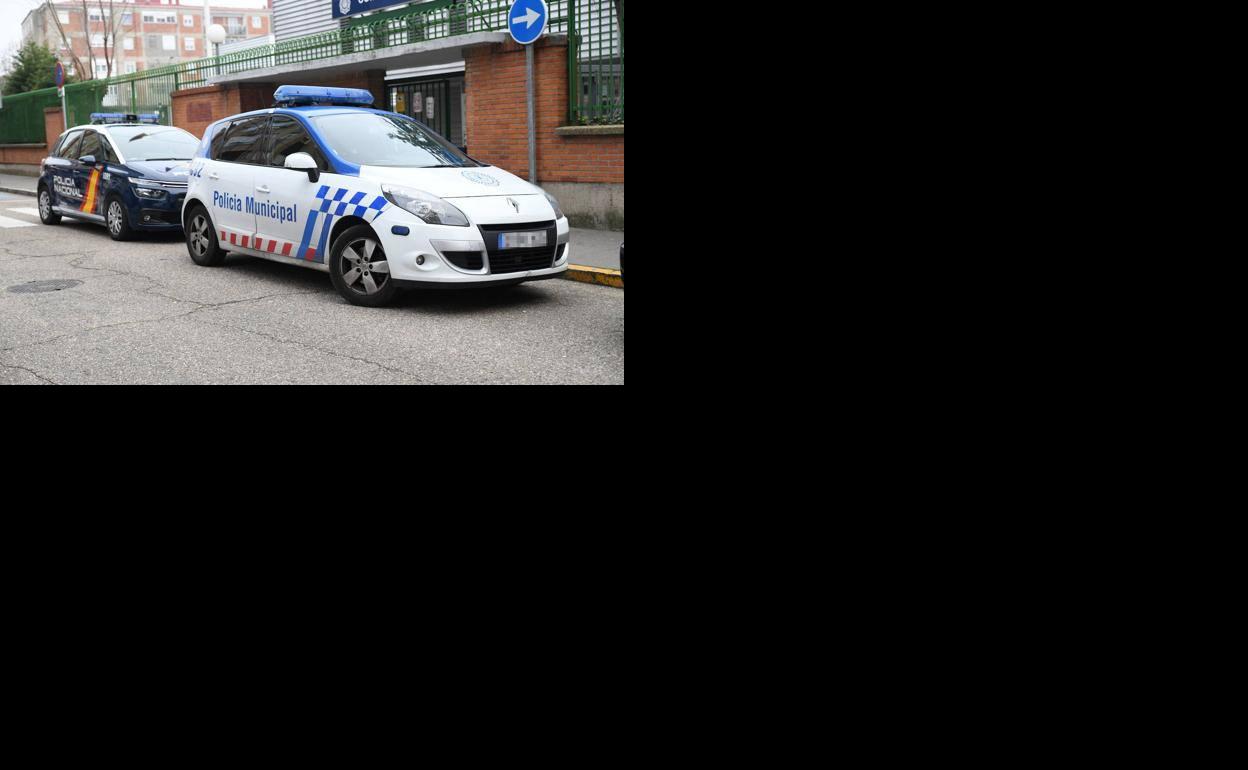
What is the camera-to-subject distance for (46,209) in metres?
13.5

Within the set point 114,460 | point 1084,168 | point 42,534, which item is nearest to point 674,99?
point 1084,168

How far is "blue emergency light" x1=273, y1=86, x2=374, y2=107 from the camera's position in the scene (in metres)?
8.95

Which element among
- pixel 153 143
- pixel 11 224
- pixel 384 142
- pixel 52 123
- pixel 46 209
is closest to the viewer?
pixel 384 142

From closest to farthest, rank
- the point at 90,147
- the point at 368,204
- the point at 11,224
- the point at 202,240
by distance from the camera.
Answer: the point at 368,204, the point at 202,240, the point at 90,147, the point at 11,224

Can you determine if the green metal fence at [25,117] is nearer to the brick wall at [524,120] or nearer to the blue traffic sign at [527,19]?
the brick wall at [524,120]

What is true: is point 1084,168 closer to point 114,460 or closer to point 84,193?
point 114,460

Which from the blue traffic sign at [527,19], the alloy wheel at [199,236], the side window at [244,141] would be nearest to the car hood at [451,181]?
the side window at [244,141]

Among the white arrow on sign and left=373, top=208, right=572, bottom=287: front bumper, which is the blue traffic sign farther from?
left=373, top=208, right=572, bottom=287: front bumper

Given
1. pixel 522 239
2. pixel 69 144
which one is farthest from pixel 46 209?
pixel 522 239

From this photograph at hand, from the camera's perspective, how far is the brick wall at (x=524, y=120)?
12172 mm

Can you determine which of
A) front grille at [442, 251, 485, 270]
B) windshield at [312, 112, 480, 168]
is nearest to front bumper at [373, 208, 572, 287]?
front grille at [442, 251, 485, 270]

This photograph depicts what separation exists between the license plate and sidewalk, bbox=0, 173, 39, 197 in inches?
632

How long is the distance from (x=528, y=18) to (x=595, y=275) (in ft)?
13.3

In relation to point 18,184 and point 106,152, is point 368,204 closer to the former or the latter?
point 106,152
